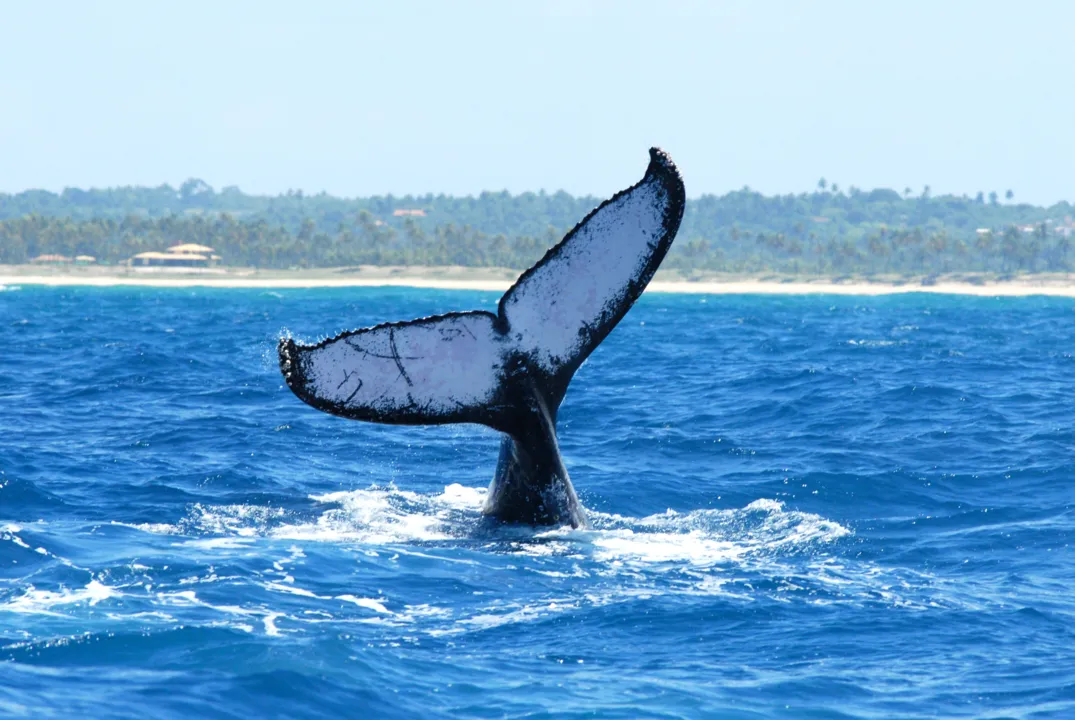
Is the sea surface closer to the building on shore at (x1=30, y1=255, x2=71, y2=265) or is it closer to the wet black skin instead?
the wet black skin

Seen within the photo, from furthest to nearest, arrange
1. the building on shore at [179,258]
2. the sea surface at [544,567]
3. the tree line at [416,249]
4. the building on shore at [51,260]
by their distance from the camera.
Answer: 1. the tree line at [416,249]
2. the building on shore at [51,260]
3. the building on shore at [179,258]
4. the sea surface at [544,567]

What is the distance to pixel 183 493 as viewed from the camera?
39.1ft

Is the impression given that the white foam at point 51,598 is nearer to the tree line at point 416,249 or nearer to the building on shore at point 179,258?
the building on shore at point 179,258

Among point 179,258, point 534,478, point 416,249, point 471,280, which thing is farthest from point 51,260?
point 534,478

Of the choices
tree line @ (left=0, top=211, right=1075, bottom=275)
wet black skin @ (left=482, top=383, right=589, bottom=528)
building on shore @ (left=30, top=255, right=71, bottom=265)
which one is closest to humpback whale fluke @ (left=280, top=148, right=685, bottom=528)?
wet black skin @ (left=482, top=383, right=589, bottom=528)

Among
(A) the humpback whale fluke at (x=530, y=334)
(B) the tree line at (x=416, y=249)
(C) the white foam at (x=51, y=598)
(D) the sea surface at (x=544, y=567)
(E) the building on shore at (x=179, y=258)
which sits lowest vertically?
(C) the white foam at (x=51, y=598)

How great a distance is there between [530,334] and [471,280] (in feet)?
469

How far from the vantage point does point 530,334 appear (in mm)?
8328

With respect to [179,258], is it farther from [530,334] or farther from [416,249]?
[530,334]

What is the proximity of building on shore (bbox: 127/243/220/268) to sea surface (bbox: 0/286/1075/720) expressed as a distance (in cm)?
13763

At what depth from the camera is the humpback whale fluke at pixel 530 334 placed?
7758mm

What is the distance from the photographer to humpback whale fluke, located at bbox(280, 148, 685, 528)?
7.76 meters

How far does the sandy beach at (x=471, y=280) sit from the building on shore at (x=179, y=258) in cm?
312

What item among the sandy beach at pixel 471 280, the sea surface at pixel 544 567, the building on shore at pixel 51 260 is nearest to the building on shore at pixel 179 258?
the sandy beach at pixel 471 280
